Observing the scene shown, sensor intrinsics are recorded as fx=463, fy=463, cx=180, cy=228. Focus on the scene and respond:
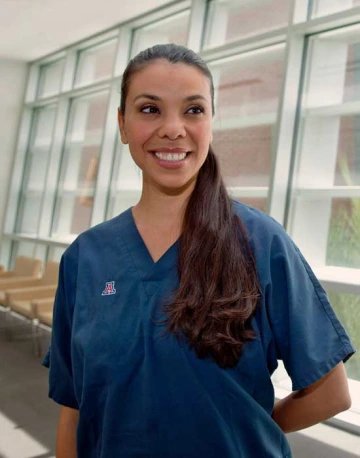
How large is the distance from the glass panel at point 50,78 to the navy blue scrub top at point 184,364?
697 centimetres

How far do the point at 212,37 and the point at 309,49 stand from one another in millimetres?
1440

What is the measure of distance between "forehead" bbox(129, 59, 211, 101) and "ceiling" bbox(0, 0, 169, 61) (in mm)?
4715

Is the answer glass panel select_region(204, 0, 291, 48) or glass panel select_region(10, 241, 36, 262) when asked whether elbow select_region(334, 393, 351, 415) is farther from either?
glass panel select_region(10, 241, 36, 262)

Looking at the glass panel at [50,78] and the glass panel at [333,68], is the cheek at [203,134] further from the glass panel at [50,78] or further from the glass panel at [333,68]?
the glass panel at [50,78]

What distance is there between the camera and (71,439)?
932mm

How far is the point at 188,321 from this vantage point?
80 cm

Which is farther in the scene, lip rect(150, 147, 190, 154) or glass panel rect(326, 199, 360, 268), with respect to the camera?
glass panel rect(326, 199, 360, 268)

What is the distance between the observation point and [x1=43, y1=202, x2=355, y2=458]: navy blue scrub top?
30.5 inches

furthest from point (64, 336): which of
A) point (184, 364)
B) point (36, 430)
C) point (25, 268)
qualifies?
point (25, 268)

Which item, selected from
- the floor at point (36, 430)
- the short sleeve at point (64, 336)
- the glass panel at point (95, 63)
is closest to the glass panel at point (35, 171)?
the glass panel at point (95, 63)

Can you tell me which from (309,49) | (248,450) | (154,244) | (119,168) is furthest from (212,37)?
(248,450)

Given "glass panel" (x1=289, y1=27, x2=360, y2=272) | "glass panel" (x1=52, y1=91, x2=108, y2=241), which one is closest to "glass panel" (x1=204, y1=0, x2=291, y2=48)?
"glass panel" (x1=289, y1=27, x2=360, y2=272)

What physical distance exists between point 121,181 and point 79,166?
1.31m

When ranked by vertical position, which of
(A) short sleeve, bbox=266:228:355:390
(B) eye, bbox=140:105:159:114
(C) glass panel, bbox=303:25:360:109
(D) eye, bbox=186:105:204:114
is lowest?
(A) short sleeve, bbox=266:228:355:390
